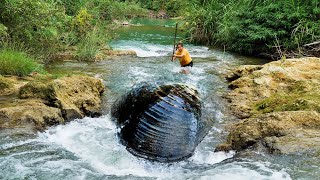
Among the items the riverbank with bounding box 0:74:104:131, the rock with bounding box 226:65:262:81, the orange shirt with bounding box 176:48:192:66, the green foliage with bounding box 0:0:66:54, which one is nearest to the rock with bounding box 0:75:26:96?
the riverbank with bounding box 0:74:104:131

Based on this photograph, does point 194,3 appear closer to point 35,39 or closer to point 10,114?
point 35,39

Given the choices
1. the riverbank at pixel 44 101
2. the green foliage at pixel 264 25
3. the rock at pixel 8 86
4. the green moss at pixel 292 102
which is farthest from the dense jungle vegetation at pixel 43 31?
the green foliage at pixel 264 25

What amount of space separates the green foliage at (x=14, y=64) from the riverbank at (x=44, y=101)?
0.19 metres

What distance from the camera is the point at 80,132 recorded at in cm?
560

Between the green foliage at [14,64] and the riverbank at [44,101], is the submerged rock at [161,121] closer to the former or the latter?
the riverbank at [44,101]

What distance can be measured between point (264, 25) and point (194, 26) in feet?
16.4

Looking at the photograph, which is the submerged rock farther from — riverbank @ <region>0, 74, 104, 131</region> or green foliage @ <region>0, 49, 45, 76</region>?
green foliage @ <region>0, 49, 45, 76</region>

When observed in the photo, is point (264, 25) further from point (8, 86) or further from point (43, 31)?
point (8, 86)

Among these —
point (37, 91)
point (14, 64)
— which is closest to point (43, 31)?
point (14, 64)

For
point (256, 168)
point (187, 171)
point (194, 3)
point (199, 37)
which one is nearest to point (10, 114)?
point (187, 171)

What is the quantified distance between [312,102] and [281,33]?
751 cm

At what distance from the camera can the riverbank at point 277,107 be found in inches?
182

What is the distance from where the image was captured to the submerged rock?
192 inches

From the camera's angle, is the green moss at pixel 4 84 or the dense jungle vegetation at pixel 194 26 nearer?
the green moss at pixel 4 84
